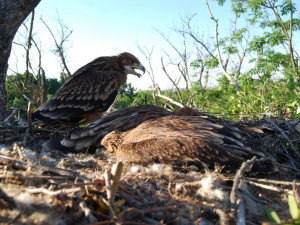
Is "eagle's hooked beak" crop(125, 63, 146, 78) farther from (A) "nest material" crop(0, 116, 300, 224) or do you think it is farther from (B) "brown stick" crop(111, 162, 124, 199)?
(B) "brown stick" crop(111, 162, 124, 199)

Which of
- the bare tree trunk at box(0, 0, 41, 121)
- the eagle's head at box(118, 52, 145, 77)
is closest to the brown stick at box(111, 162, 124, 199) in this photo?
the bare tree trunk at box(0, 0, 41, 121)

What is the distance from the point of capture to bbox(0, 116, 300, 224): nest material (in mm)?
1219

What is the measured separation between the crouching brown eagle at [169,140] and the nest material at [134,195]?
12 centimetres

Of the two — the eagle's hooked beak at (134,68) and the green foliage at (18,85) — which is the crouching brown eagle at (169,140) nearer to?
the eagle's hooked beak at (134,68)

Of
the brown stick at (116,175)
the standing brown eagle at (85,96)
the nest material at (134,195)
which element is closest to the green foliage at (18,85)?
the standing brown eagle at (85,96)

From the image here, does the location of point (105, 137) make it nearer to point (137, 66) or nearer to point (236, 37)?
point (137, 66)

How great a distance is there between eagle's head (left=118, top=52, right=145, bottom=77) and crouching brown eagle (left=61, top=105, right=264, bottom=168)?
2.83 m

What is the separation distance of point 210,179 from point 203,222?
1.54 ft

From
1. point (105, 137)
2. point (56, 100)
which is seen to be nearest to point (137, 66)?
point (56, 100)

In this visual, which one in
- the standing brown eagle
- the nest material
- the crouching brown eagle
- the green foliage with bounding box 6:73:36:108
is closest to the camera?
the nest material

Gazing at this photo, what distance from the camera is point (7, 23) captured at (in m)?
3.91

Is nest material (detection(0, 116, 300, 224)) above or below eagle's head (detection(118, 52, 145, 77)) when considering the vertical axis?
below

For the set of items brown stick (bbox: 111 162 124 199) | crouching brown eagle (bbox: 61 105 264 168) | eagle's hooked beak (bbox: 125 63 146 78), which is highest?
eagle's hooked beak (bbox: 125 63 146 78)

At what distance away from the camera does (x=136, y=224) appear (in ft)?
3.92
